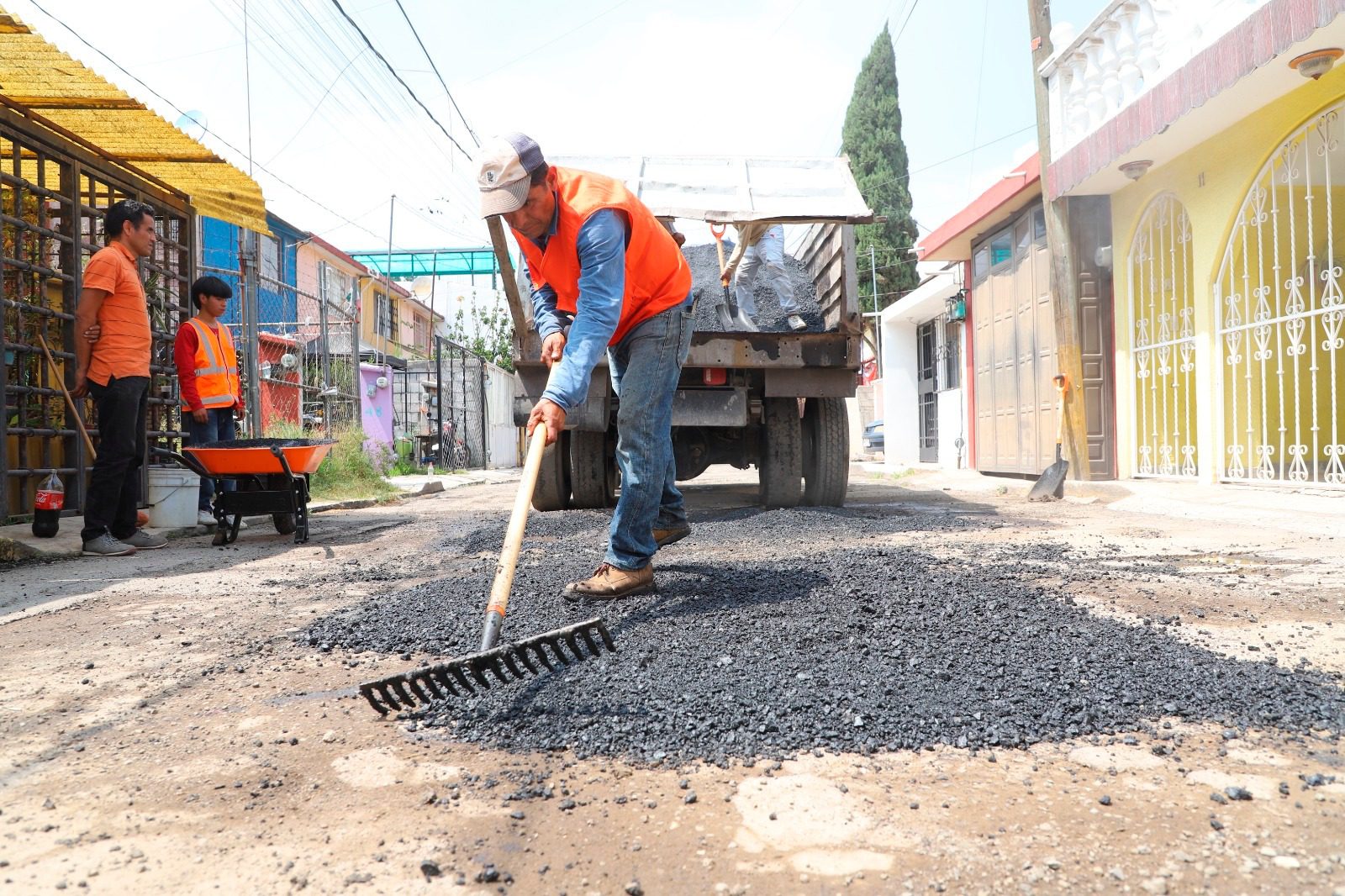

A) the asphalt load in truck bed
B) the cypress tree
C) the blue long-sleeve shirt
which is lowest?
the asphalt load in truck bed

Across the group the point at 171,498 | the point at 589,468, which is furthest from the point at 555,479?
the point at 171,498

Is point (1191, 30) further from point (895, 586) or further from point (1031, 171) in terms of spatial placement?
point (895, 586)

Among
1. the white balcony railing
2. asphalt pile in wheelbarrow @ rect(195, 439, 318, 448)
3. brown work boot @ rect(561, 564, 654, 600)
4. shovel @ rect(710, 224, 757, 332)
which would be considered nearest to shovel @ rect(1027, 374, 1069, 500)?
the white balcony railing

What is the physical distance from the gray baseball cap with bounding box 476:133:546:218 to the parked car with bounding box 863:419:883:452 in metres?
18.2

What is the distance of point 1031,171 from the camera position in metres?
9.09

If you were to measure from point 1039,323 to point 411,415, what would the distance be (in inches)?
486

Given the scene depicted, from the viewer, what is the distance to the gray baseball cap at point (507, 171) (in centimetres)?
259

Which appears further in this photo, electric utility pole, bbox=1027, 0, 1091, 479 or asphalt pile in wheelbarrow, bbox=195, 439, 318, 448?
electric utility pole, bbox=1027, 0, 1091, 479

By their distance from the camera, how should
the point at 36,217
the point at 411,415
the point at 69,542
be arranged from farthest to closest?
1. the point at 411,415
2. the point at 36,217
3. the point at 69,542

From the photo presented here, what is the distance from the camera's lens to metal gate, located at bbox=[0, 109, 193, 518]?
5.47 metres

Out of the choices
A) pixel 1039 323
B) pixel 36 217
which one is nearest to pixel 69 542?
pixel 36 217

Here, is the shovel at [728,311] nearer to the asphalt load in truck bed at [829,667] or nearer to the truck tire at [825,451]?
the truck tire at [825,451]

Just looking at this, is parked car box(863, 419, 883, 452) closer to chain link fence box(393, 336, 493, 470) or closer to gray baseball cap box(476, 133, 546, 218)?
chain link fence box(393, 336, 493, 470)

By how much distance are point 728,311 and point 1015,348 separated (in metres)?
5.52
